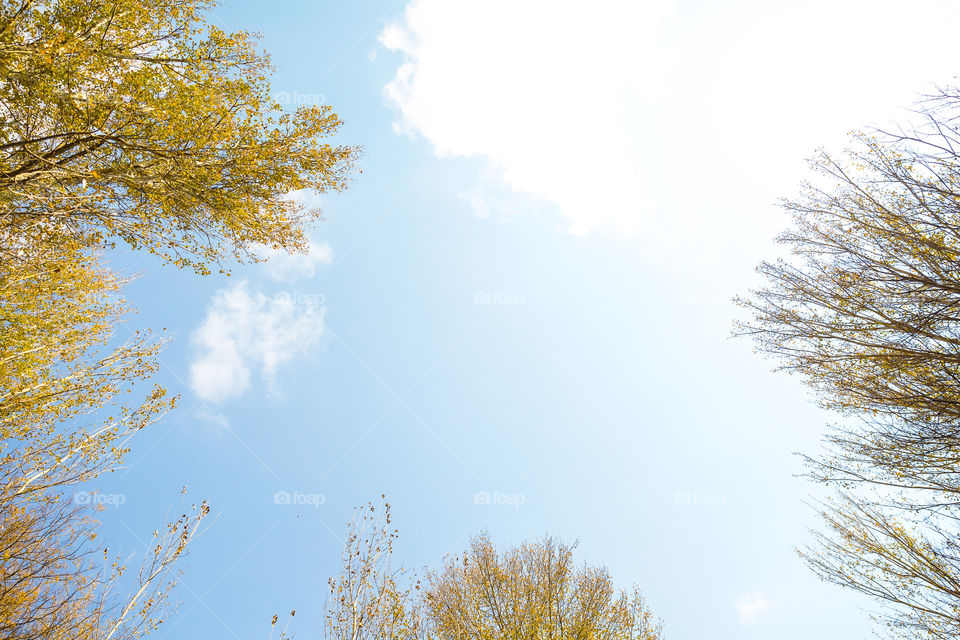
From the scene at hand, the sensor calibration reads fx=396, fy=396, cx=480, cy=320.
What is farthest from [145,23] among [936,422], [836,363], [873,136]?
[936,422]

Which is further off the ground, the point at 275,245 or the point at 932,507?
the point at 275,245

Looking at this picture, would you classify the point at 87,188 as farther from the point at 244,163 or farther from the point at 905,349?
the point at 905,349

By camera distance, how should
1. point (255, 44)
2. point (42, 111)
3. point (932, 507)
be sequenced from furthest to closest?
point (255, 44)
point (932, 507)
point (42, 111)

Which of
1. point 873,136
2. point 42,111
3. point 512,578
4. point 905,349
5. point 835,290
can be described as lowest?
point 512,578

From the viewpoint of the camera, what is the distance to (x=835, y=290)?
568 centimetres

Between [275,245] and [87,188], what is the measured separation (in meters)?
2.33

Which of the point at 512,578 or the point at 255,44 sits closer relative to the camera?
the point at 255,44

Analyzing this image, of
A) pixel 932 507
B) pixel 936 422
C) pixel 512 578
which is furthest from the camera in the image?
pixel 512 578

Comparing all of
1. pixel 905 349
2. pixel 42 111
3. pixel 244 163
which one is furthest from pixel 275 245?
pixel 905 349

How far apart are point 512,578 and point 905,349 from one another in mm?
9144

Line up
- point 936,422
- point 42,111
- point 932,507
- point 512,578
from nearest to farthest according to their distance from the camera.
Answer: point 42,111 < point 936,422 < point 932,507 < point 512,578

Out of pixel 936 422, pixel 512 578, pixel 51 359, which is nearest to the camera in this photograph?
pixel 936 422

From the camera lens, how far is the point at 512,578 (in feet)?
32.8

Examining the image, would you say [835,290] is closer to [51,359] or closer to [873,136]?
[873,136]
